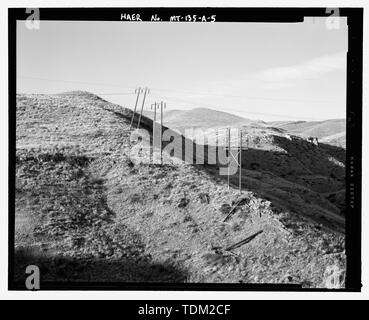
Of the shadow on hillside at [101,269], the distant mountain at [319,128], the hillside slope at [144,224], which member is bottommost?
the shadow on hillside at [101,269]

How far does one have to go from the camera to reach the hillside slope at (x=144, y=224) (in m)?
22.8


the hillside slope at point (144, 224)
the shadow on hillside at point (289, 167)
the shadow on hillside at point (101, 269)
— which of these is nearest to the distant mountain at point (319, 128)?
the shadow on hillside at point (289, 167)

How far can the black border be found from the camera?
1551 centimetres

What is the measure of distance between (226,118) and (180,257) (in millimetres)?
78807

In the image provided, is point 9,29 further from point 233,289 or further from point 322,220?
point 322,220

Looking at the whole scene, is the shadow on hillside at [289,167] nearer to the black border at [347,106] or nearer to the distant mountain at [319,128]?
the black border at [347,106]

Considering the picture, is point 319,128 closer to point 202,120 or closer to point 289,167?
point 202,120

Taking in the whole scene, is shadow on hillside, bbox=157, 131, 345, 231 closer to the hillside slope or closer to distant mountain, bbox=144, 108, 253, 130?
the hillside slope

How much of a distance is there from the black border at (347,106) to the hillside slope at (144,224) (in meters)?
2.53

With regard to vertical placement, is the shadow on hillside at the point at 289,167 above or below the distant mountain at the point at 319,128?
below

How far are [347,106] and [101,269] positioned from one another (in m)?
13.6

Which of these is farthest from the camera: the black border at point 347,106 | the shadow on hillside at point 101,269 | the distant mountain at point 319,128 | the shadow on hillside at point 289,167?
the distant mountain at point 319,128

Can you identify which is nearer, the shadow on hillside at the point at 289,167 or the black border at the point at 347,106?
the black border at the point at 347,106
